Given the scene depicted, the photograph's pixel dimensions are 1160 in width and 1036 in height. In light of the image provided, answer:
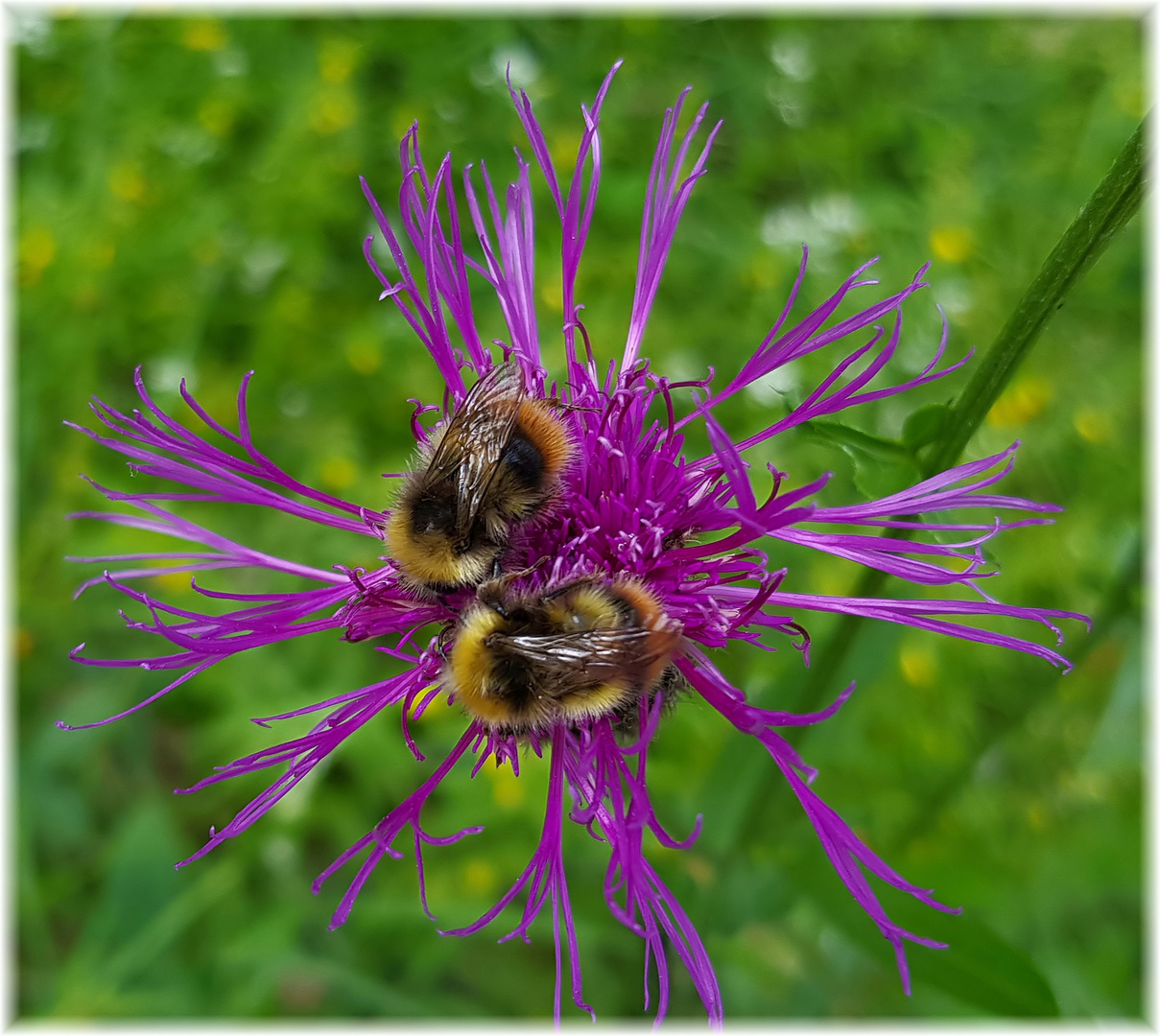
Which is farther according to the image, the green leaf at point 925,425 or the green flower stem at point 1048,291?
the green leaf at point 925,425

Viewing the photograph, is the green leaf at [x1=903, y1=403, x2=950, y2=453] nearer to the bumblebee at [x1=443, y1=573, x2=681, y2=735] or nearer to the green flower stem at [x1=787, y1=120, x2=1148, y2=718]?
the green flower stem at [x1=787, y1=120, x2=1148, y2=718]

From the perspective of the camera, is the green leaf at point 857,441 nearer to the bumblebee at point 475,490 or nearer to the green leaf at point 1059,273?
the green leaf at point 1059,273

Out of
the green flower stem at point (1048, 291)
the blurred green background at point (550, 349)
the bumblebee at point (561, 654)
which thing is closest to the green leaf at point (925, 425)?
the green flower stem at point (1048, 291)

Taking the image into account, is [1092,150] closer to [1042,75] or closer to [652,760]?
[1042,75]

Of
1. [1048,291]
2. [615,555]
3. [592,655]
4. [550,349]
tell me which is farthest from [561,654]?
[550,349]

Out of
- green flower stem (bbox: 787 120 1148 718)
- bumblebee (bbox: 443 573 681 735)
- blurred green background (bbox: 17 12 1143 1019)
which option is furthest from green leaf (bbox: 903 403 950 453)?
blurred green background (bbox: 17 12 1143 1019)
